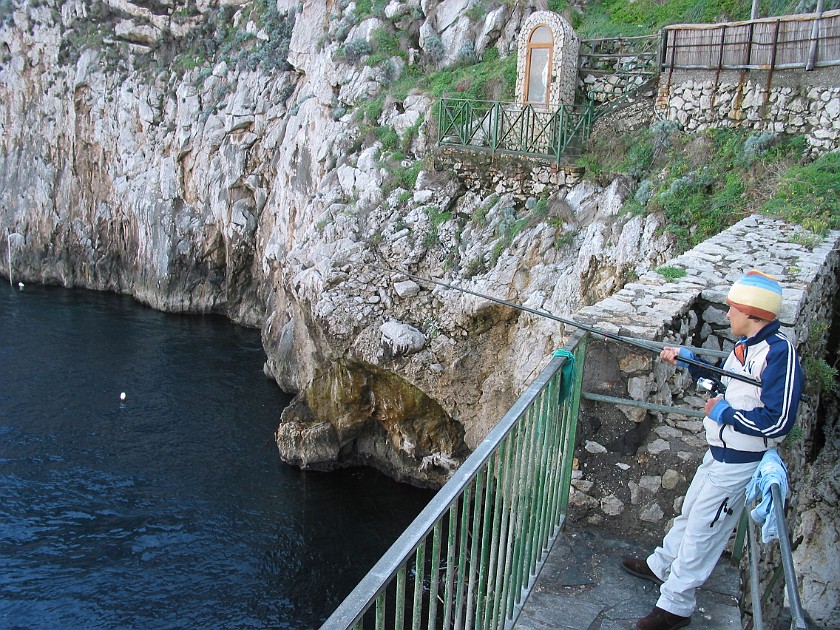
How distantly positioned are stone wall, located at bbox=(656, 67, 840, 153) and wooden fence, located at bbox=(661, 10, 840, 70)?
0.20m

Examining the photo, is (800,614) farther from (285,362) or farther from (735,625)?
(285,362)

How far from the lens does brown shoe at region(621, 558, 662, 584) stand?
480 centimetres

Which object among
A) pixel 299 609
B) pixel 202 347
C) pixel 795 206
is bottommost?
pixel 299 609

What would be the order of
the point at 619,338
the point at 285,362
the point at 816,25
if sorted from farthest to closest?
the point at 285,362 < the point at 816,25 < the point at 619,338

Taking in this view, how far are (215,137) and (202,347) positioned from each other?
417 inches

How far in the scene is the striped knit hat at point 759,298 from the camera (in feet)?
13.7

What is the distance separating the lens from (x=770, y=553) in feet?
21.0

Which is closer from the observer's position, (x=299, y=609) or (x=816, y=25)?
(x=816, y=25)

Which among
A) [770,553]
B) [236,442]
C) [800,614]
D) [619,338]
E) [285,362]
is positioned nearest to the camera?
[800,614]

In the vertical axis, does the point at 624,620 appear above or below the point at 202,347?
above

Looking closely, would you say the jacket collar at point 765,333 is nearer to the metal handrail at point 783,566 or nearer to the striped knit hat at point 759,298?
the striped knit hat at point 759,298

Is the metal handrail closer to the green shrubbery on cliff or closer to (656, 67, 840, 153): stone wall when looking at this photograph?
the green shrubbery on cliff

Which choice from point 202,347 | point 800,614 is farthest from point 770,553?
point 202,347

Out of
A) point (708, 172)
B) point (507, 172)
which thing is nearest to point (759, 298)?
point (708, 172)
